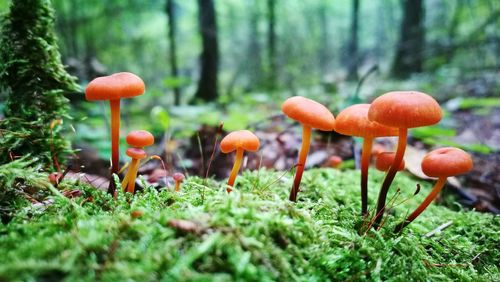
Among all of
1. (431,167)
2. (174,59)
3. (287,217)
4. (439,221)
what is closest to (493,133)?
(439,221)

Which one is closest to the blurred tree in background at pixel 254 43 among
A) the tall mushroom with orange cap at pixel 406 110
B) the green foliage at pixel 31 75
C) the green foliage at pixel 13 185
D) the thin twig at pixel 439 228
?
the thin twig at pixel 439 228

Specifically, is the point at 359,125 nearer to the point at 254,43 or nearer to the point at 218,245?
the point at 218,245

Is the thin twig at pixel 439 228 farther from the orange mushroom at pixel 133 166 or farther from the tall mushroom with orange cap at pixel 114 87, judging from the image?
the tall mushroom with orange cap at pixel 114 87

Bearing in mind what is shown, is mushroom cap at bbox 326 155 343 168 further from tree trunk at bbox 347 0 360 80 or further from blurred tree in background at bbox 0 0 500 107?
tree trunk at bbox 347 0 360 80

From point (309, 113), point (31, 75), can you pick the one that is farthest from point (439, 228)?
point (31, 75)

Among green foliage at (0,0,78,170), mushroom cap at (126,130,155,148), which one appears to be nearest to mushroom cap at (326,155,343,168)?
mushroom cap at (126,130,155,148)

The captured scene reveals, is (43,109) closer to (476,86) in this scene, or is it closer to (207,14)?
(207,14)
